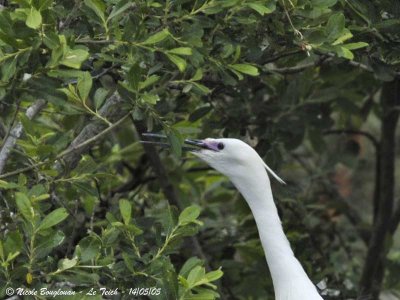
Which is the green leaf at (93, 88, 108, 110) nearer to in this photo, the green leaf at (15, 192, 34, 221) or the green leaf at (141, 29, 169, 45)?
the green leaf at (141, 29, 169, 45)

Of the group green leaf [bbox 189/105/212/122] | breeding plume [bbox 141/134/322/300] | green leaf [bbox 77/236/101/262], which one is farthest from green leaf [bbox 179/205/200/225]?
green leaf [bbox 189/105/212/122]

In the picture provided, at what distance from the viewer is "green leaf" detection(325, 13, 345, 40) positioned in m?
3.78

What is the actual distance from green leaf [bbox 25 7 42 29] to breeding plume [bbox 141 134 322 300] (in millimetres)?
1324

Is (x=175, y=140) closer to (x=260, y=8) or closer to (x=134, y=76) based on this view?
(x=134, y=76)

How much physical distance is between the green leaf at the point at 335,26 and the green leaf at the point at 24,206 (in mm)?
1329

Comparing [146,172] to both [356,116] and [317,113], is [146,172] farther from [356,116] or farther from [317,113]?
[356,116]

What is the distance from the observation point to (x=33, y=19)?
10.2 feet

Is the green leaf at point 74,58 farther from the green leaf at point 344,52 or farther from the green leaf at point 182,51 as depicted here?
the green leaf at point 344,52

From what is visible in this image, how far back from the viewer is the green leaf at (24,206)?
3.28 meters

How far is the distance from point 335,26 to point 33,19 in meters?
1.24

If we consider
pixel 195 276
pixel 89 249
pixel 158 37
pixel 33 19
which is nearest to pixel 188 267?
pixel 195 276

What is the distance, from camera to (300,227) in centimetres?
563

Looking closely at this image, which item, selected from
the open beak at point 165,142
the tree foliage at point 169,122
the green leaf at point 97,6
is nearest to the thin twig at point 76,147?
the tree foliage at point 169,122

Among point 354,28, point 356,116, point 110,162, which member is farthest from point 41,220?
point 356,116
